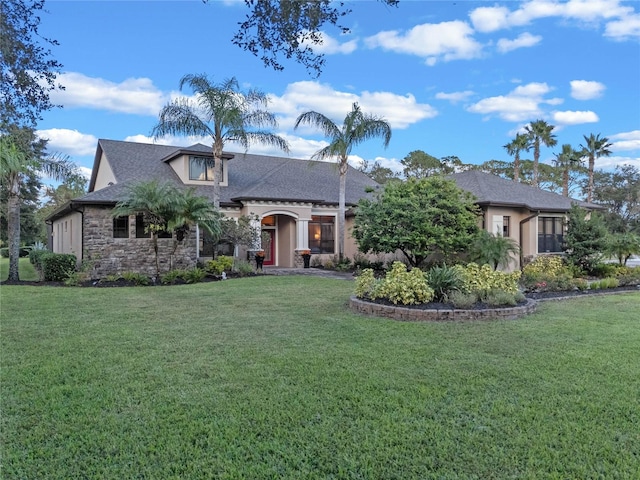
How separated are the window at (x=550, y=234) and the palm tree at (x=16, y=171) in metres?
19.8

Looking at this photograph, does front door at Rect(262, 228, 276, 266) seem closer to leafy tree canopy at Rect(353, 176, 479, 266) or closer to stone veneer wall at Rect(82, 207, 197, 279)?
stone veneer wall at Rect(82, 207, 197, 279)

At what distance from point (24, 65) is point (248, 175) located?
16.3m

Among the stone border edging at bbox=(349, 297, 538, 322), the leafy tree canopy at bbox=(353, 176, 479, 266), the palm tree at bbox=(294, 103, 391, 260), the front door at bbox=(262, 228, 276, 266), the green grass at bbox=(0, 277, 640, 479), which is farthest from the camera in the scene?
the front door at bbox=(262, 228, 276, 266)

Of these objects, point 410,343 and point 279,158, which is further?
point 279,158

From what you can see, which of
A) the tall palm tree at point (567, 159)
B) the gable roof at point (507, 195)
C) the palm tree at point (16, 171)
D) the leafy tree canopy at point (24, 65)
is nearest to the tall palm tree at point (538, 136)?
the tall palm tree at point (567, 159)

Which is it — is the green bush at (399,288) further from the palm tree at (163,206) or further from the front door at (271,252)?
the front door at (271,252)

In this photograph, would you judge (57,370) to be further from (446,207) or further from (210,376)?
(446,207)

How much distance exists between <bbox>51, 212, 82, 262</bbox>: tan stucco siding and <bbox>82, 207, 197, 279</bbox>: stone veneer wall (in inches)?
59.5

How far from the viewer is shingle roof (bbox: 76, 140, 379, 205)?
19.1 meters

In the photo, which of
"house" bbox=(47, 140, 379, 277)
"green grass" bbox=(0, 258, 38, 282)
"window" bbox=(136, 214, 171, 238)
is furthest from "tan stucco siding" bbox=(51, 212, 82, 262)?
"window" bbox=(136, 214, 171, 238)

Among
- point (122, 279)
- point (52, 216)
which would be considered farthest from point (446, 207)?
point (52, 216)

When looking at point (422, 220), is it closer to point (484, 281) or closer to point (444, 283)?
point (484, 281)

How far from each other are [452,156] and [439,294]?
35.0 metres

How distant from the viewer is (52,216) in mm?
21234
